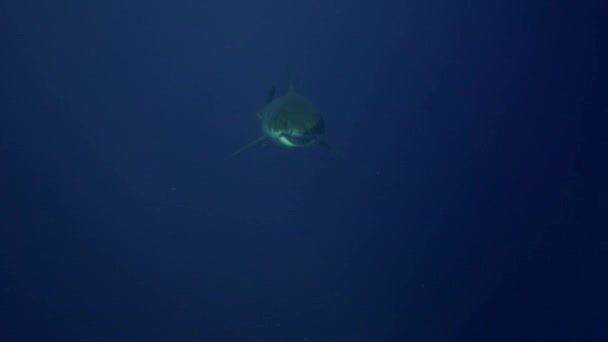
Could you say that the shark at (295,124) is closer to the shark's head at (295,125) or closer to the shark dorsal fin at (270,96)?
the shark's head at (295,125)

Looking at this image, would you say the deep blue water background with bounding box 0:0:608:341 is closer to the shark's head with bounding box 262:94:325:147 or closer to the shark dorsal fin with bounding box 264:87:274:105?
the shark dorsal fin with bounding box 264:87:274:105

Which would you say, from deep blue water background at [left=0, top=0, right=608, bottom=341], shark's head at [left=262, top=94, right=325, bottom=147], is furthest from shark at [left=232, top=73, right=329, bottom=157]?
deep blue water background at [left=0, top=0, right=608, bottom=341]

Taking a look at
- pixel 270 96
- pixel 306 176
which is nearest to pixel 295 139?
pixel 270 96

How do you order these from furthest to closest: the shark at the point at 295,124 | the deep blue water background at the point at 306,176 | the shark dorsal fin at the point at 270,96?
the deep blue water background at the point at 306,176
the shark dorsal fin at the point at 270,96
the shark at the point at 295,124

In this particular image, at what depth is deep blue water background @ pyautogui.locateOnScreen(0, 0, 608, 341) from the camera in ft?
36.8

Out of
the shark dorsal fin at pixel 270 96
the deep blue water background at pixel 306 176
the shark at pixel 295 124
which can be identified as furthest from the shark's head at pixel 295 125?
the deep blue water background at pixel 306 176

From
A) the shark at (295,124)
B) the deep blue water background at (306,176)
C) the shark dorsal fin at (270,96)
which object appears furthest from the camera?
the deep blue water background at (306,176)

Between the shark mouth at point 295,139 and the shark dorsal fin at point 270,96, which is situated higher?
the shark dorsal fin at point 270,96

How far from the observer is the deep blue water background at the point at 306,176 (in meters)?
11.2

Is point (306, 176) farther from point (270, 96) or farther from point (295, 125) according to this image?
point (295, 125)

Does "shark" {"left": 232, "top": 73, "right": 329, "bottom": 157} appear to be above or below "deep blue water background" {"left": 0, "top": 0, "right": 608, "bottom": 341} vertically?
below

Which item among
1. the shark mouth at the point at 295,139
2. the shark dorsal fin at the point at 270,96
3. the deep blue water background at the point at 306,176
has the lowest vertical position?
the shark mouth at the point at 295,139

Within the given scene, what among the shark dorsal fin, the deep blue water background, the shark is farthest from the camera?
the deep blue water background

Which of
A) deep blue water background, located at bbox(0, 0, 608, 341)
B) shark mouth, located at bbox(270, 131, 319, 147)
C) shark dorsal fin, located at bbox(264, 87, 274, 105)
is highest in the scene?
deep blue water background, located at bbox(0, 0, 608, 341)
